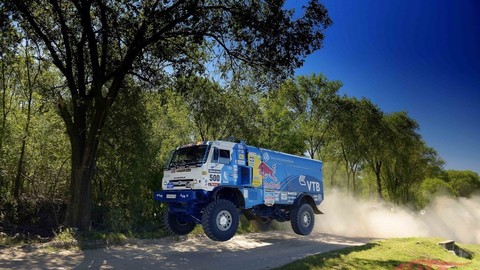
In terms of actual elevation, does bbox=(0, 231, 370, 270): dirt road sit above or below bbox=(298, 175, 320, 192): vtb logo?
below

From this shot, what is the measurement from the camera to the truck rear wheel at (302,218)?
16188 millimetres

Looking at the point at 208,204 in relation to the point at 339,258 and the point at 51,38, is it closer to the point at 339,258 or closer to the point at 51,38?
the point at 339,258

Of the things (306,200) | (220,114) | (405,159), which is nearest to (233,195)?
(306,200)

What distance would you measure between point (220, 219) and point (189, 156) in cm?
250

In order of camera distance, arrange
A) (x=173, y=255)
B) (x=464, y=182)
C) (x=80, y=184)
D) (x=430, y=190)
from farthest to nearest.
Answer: (x=464, y=182) < (x=430, y=190) < (x=80, y=184) < (x=173, y=255)

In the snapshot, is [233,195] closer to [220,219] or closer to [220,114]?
[220,219]

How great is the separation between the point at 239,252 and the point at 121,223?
17.7 feet

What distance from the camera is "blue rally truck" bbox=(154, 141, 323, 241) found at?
12625 mm

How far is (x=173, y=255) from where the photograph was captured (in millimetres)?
12016

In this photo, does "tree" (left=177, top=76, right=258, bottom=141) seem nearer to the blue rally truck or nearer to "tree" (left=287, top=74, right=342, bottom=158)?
the blue rally truck

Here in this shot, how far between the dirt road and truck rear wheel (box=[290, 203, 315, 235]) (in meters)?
0.68

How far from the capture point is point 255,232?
19.7 metres

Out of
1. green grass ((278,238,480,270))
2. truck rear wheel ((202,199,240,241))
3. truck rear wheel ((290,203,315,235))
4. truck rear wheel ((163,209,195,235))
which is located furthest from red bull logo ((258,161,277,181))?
green grass ((278,238,480,270))

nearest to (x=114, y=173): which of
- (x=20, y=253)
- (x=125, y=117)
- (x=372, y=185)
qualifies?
(x=125, y=117)
